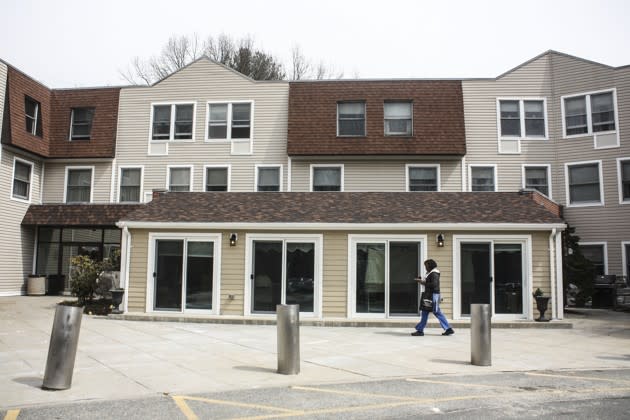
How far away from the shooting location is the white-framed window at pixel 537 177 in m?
22.4

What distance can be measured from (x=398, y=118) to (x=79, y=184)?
14459mm

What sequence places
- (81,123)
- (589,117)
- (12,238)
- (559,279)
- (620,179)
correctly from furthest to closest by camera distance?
(81,123)
(12,238)
(589,117)
(620,179)
(559,279)

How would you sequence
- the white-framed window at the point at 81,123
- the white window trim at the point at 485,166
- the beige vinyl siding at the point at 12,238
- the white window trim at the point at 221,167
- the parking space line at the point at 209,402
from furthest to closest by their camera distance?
the white-framed window at the point at 81,123 → the white window trim at the point at 221,167 → the white window trim at the point at 485,166 → the beige vinyl siding at the point at 12,238 → the parking space line at the point at 209,402

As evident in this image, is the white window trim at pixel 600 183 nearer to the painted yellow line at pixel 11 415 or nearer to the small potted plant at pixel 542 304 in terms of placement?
the small potted plant at pixel 542 304

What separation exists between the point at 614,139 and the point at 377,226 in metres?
12.5

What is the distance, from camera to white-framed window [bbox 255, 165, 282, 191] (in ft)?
76.1

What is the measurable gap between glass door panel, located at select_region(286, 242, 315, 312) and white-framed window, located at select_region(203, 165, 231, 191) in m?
8.94

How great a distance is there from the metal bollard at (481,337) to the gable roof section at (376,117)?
1389cm

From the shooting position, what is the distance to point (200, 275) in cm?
1544

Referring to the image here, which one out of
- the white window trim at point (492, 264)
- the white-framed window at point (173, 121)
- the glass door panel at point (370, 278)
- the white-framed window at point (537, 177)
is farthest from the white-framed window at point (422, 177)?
the white-framed window at point (173, 121)

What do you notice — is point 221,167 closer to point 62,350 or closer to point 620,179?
point 620,179

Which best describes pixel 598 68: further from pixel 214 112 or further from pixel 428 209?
pixel 214 112

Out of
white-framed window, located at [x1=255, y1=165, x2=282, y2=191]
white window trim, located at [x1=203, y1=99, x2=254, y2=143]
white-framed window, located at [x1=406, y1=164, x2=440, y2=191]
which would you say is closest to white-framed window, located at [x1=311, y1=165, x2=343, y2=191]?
white-framed window, located at [x1=255, y1=165, x2=282, y2=191]

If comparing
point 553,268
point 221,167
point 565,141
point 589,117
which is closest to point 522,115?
point 565,141
